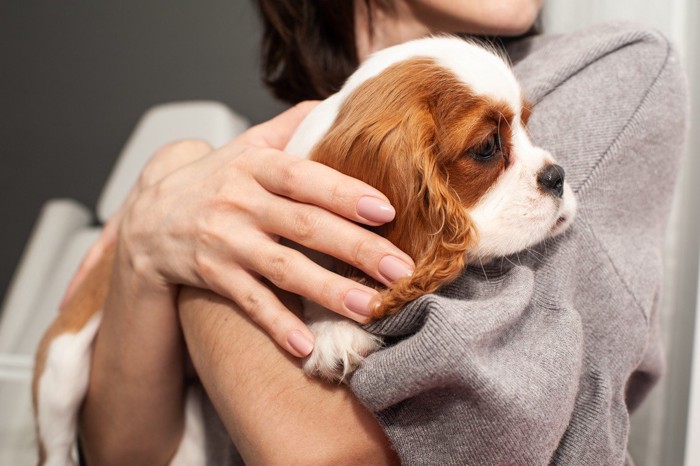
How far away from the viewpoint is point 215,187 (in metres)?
0.88

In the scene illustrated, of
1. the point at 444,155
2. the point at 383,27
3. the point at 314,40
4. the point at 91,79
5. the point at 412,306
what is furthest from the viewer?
the point at 91,79

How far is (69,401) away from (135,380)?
0.65 feet

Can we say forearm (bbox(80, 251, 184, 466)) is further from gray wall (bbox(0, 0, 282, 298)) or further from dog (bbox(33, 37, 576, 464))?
gray wall (bbox(0, 0, 282, 298))

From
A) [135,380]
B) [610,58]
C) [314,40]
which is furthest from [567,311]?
[314,40]

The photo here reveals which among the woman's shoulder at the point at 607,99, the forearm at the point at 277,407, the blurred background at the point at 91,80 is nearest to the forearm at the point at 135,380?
the forearm at the point at 277,407

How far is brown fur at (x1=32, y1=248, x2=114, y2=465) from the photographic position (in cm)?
118

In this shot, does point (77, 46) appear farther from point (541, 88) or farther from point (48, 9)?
point (541, 88)

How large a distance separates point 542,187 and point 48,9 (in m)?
2.59

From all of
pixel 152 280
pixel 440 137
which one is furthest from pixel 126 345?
Answer: pixel 440 137

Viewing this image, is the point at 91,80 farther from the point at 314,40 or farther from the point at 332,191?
the point at 332,191

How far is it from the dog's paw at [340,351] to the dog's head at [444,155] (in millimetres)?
56

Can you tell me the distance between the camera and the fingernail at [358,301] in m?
→ 0.74

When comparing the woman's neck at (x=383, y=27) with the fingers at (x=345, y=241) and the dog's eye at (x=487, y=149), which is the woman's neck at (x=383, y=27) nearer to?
the dog's eye at (x=487, y=149)

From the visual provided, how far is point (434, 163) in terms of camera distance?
0.78 metres
